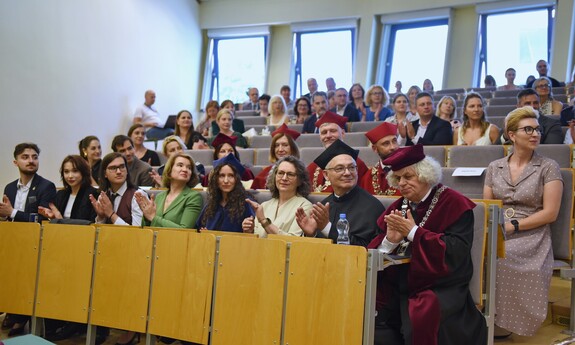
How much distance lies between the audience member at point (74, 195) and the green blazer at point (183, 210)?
1.93 feet

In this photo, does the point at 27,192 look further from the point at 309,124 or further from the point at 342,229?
the point at 309,124

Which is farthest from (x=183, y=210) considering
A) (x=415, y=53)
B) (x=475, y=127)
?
(x=415, y=53)

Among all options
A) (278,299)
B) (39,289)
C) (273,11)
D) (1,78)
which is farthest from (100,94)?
(278,299)

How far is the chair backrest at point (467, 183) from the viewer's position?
403cm

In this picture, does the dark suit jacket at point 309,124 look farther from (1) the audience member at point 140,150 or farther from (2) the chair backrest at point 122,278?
(2) the chair backrest at point 122,278

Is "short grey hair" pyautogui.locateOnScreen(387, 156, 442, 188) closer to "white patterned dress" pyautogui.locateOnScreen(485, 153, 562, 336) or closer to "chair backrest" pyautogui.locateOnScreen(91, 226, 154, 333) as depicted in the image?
"white patterned dress" pyautogui.locateOnScreen(485, 153, 562, 336)

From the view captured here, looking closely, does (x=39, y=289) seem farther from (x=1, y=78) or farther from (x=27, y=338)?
(x=1, y=78)

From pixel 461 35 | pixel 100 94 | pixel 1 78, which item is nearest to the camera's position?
pixel 1 78

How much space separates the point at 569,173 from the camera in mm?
3516

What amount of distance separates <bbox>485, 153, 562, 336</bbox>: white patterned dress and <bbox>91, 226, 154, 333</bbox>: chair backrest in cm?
206

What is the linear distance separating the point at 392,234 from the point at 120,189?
2325 mm

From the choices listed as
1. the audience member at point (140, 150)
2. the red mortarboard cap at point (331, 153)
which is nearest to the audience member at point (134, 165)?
the audience member at point (140, 150)

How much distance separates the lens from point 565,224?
3.50 m

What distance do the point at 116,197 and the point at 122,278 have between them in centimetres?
110
